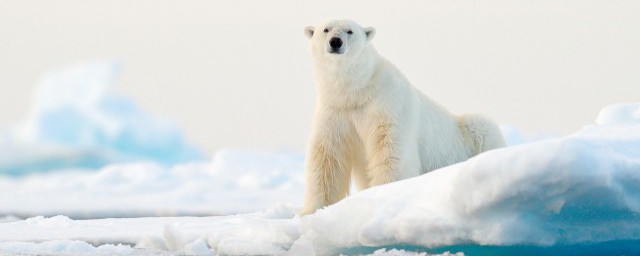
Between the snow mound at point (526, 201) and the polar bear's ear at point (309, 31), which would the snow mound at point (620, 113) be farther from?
the polar bear's ear at point (309, 31)

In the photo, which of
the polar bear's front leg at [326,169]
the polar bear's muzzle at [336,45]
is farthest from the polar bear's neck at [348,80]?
the polar bear's front leg at [326,169]

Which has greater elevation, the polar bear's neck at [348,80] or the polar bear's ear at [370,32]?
the polar bear's ear at [370,32]

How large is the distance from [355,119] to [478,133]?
163cm

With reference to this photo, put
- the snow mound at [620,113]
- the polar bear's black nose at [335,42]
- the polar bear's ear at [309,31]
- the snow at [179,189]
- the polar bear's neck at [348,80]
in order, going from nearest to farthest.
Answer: the polar bear's black nose at [335,42] < the polar bear's neck at [348,80] < the polar bear's ear at [309,31] < the snow mound at [620,113] < the snow at [179,189]

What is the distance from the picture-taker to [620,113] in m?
7.71

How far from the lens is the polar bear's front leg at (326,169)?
7.14 meters

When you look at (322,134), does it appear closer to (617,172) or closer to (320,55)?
(320,55)

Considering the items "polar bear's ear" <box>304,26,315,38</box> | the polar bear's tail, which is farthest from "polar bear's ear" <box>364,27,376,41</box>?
the polar bear's tail

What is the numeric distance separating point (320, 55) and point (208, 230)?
1634 millimetres

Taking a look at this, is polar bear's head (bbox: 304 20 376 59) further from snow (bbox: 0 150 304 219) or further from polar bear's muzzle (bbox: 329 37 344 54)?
snow (bbox: 0 150 304 219)

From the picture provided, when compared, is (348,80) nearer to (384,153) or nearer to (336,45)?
(336,45)

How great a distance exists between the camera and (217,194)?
23.5 meters

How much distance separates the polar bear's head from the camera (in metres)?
6.92

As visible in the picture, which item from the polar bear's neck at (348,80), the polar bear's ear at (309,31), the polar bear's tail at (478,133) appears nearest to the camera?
the polar bear's neck at (348,80)
